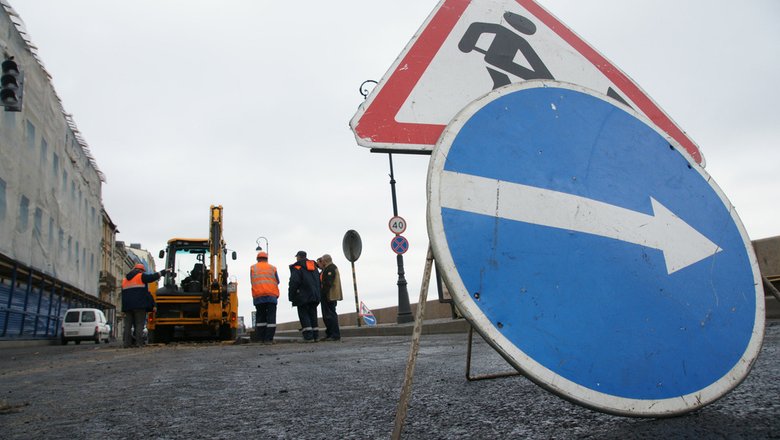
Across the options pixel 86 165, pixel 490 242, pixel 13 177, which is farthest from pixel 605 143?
pixel 86 165

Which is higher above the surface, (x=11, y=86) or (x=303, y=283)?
(x=11, y=86)

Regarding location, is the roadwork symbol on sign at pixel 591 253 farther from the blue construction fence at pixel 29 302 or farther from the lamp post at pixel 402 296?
the blue construction fence at pixel 29 302

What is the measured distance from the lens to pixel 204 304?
45.8 ft

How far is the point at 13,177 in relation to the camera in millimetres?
19609

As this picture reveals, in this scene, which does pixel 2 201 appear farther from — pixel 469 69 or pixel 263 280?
pixel 469 69

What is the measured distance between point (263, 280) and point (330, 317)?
1.57 metres

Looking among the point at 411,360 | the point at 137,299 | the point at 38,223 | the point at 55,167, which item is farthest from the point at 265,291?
the point at 55,167

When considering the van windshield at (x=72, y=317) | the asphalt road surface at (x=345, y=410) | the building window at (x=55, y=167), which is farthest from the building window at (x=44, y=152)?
the asphalt road surface at (x=345, y=410)

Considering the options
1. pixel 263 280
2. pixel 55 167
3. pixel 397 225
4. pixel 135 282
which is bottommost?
pixel 263 280

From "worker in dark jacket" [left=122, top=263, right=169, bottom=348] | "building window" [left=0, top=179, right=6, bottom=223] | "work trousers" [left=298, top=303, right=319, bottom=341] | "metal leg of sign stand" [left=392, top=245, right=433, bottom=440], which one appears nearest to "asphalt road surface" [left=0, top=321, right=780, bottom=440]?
"metal leg of sign stand" [left=392, top=245, right=433, bottom=440]

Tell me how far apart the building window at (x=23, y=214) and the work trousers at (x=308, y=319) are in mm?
13574

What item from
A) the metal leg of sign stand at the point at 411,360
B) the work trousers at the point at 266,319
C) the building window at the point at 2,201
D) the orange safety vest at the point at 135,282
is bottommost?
the metal leg of sign stand at the point at 411,360

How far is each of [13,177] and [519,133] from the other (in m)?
22.0

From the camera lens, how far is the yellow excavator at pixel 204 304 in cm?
1383
